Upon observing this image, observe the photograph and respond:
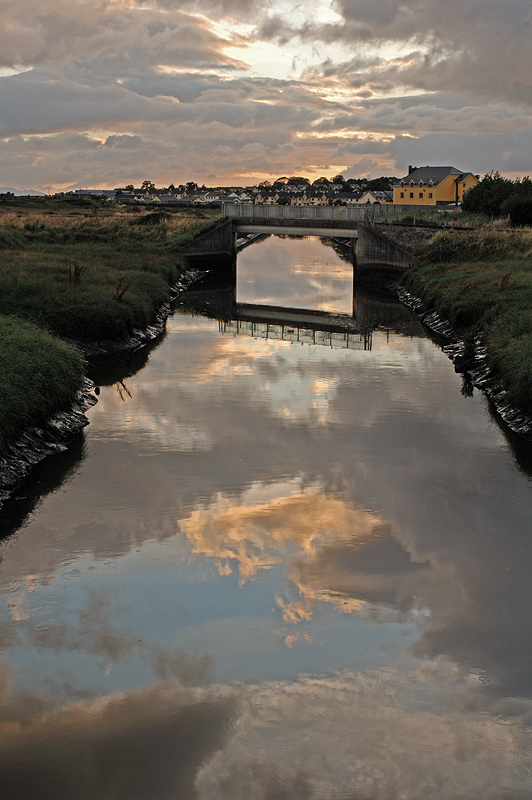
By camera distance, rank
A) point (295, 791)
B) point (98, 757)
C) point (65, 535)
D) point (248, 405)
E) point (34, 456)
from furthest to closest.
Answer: point (248, 405), point (34, 456), point (65, 535), point (98, 757), point (295, 791)

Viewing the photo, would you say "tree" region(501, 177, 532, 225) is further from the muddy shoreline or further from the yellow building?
the yellow building

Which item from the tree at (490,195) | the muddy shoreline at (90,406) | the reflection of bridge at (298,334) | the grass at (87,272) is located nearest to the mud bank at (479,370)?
the muddy shoreline at (90,406)

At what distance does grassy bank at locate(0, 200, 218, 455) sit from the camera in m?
23.8

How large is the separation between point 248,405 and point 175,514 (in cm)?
966

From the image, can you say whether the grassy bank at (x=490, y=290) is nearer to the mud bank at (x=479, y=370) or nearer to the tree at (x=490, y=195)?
the mud bank at (x=479, y=370)

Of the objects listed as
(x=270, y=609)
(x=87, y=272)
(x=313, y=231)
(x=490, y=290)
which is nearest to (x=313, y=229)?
(x=313, y=231)

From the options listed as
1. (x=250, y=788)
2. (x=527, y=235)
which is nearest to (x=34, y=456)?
(x=250, y=788)

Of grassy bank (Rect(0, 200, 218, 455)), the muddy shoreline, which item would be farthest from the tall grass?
the muddy shoreline

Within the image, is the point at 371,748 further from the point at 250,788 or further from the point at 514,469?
the point at 514,469

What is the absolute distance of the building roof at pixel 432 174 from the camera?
153 m

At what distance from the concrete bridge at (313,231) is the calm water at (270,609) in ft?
133

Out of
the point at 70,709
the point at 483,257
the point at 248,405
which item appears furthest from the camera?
the point at 483,257

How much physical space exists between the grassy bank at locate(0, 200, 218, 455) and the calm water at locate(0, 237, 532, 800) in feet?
7.12

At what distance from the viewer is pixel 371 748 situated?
10742 millimetres
